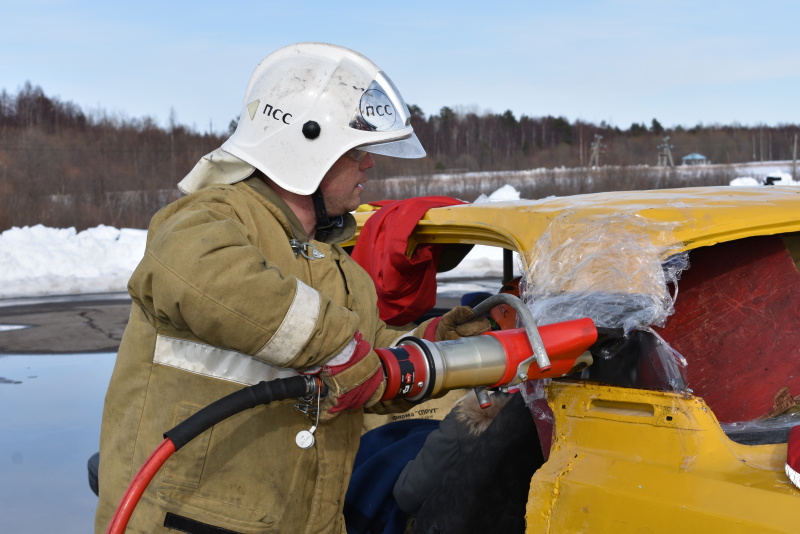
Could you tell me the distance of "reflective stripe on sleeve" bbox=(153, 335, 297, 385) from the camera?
1992mm

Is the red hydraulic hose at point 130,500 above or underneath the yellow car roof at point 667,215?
underneath

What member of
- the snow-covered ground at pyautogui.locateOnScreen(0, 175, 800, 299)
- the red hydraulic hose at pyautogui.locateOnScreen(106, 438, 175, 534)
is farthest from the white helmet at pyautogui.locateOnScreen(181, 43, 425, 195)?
the snow-covered ground at pyautogui.locateOnScreen(0, 175, 800, 299)

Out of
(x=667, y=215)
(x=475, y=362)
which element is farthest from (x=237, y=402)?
(x=667, y=215)

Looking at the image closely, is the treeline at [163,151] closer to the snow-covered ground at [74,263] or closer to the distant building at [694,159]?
the distant building at [694,159]

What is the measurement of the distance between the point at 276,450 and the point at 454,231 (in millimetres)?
1152

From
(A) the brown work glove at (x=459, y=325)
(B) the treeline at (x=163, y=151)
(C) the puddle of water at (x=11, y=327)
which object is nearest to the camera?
(A) the brown work glove at (x=459, y=325)

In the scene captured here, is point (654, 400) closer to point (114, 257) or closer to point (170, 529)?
point (170, 529)

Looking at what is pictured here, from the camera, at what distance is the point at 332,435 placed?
86.7 inches

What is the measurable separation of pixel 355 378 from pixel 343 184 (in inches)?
27.5

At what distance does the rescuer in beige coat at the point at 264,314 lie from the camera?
176 centimetres

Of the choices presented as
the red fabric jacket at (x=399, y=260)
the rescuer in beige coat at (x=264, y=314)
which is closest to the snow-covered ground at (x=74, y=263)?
the red fabric jacket at (x=399, y=260)

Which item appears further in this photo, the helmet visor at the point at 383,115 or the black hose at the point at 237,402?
the helmet visor at the point at 383,115

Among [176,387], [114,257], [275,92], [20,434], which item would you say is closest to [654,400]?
[176,387]

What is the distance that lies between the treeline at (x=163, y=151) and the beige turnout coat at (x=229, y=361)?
61.3 ft
